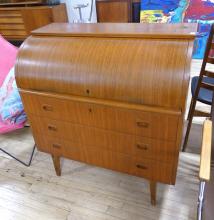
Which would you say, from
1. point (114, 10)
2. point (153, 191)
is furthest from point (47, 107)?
point (114, 10)

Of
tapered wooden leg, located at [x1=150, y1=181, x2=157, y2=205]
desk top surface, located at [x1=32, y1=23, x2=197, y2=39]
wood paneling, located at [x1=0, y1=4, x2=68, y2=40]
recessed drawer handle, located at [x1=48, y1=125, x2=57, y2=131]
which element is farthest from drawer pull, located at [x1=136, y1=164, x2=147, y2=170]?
wood paneling, located at [x1=0, y1=4, x2=68, y2=40]

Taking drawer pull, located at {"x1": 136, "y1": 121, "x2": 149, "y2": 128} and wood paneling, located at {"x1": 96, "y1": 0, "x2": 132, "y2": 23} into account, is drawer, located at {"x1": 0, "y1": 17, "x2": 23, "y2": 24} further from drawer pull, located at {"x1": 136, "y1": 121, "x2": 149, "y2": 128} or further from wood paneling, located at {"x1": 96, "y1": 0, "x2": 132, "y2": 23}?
drawer pull, located at {"x1": 136, "y1": 121, "x2": 149, "y2": 128}

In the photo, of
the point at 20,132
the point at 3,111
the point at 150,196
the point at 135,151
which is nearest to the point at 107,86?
the point at 135,151

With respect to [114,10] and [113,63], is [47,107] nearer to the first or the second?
[113,63]

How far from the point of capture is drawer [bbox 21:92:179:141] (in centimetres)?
103

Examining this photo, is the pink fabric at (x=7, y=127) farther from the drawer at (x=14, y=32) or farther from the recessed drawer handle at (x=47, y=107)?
the drawer at (x=14, y=32)

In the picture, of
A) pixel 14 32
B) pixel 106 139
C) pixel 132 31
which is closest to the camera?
pixel 132 31

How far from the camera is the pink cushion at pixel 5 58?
6.75ft

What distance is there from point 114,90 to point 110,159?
0.47m

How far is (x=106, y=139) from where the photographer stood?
4.00 ft

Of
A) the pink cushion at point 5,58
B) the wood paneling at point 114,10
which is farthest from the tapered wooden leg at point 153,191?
the wood paneling at point 114,10

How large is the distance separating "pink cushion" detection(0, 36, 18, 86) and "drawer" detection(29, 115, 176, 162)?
0.94 meters

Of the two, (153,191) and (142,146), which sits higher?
(142,146)

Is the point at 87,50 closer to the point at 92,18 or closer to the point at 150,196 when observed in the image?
the point at 150,196
